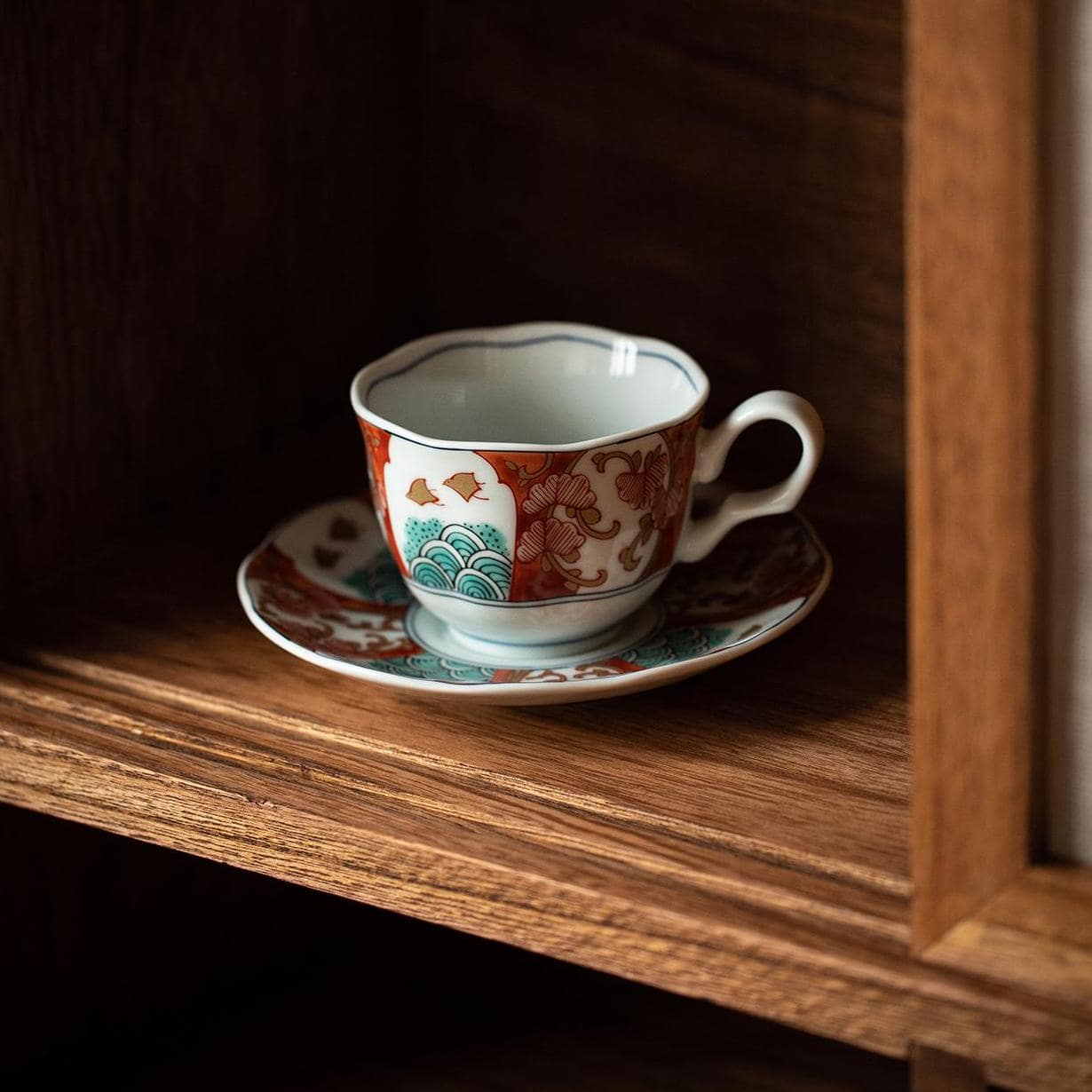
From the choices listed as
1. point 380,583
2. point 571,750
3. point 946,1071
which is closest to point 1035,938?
point 946,1071

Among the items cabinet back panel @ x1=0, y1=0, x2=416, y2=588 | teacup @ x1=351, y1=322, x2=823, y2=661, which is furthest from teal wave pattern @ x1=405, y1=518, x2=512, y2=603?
cabinet back panel @ x1=0, y1=0, x2=416, y2=588

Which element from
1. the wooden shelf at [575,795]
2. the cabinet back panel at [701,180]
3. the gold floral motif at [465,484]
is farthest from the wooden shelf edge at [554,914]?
the cabinet back panel at [701,180]

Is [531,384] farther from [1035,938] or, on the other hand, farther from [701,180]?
[1035,938]

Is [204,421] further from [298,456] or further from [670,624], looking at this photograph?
[670,624]

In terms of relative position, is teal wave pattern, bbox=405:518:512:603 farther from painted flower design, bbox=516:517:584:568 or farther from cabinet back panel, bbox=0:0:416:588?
cabinet back panel, bbox=0:0:416:588

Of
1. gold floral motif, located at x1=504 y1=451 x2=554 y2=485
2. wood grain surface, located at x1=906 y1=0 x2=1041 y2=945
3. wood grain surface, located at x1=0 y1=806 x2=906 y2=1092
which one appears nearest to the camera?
wood grain surface, located at x1=906 y1=0 x2=1041 y2=945

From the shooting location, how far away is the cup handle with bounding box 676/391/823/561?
429 millimetres

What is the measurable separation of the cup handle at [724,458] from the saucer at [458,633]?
23mm

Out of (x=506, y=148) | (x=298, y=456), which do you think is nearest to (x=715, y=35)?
(x=506, y=148)

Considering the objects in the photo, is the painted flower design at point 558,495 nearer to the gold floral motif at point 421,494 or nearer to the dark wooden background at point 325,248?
the gold floral motif at point 421,494

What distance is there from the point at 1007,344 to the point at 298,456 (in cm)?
39

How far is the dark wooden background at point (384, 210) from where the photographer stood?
1.55ft

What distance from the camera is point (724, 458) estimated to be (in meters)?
0.46

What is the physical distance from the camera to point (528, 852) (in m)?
0.35
